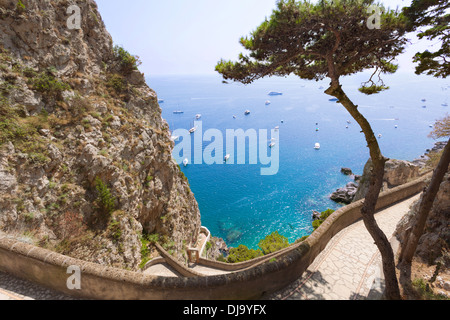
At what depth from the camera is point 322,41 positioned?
588cm

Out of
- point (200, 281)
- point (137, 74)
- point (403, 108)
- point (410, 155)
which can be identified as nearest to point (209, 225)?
point (137, 74)

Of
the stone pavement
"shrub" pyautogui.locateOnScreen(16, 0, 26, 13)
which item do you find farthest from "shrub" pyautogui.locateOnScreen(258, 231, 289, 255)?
"shrub" pyautogui.locateOnScreen(16, 0, 26, 13)

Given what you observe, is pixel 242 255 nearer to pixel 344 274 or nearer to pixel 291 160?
pixel 344 274

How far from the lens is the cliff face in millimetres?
8805

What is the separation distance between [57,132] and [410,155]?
73454 millimetres

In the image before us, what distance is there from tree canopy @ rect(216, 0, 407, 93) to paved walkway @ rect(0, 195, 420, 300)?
568 cm

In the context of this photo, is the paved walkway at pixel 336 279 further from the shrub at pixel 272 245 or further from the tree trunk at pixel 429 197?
the shrub at pixel 272 245

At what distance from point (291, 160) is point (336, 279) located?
53595 millimetres

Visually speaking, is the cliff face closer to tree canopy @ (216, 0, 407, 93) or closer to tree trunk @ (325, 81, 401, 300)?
tree canopy @ (216, 0, 407, 93)

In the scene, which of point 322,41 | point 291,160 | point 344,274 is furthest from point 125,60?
point 291,160

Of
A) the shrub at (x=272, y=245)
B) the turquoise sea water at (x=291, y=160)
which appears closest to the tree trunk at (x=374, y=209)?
the shrub at (x=272, y=245)

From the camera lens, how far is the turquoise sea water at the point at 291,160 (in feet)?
117
